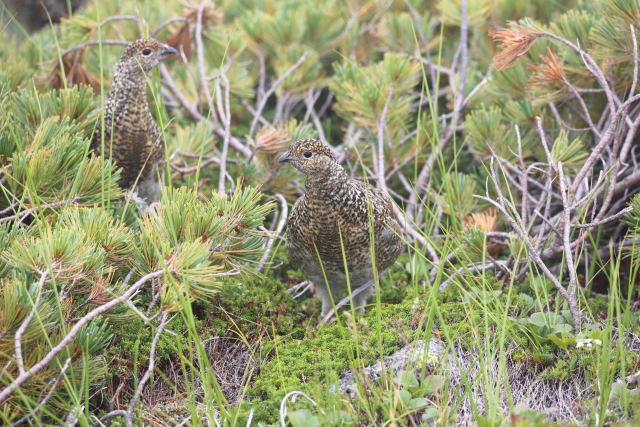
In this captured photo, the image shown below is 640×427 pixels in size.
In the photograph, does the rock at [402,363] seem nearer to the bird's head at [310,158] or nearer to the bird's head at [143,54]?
the bird's head at [310,158]

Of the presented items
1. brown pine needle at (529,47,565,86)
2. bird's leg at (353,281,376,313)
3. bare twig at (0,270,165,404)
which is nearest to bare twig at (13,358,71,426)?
bare twig at (0,270,165,404)

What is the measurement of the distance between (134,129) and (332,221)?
1.14 m

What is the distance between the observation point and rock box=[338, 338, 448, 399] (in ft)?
7.90

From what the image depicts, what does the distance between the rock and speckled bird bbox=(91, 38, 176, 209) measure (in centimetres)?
143

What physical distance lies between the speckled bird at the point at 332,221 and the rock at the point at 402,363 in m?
0.44

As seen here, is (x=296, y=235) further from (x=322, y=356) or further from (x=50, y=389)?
(x=50, y=389)

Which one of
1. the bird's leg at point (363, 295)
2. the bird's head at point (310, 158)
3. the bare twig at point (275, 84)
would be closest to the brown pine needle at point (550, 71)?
the bird's head at point (310, 158)

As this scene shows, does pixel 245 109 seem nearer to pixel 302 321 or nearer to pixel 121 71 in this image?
pixel 121 71

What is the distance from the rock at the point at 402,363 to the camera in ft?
7.90

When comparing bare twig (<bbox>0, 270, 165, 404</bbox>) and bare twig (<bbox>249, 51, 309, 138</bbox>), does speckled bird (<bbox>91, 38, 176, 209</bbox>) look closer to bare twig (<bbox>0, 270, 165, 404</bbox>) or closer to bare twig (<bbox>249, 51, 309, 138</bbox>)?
bare twig (<bbox>249, 51, 309, 138</bbox>)

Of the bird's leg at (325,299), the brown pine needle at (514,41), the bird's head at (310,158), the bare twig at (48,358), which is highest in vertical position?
the brown pine needle at (514,41)

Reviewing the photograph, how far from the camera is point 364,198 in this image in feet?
10.2

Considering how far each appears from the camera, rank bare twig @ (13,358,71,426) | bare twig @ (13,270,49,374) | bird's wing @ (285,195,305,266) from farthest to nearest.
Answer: bird's wing @ (285,195,305,266), bare twig @ (13,358,71,426), bare twig @ (13,270,49,374)

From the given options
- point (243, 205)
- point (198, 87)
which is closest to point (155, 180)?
point (198, 87)
